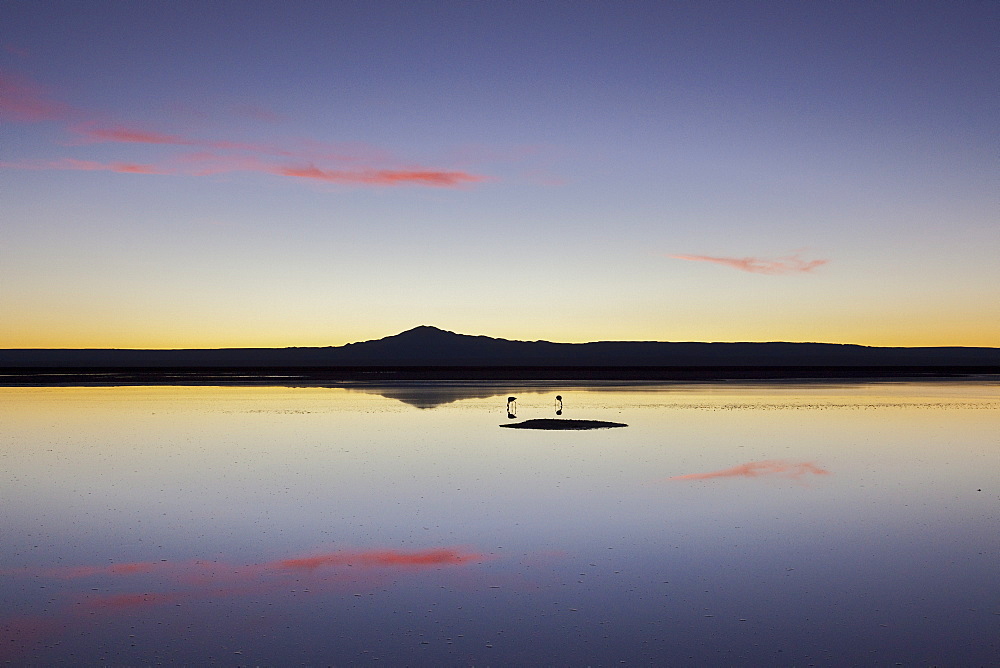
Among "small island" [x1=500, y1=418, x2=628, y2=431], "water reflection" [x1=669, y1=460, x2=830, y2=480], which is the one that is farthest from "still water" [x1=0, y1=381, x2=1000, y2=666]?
"small island" [x1=500, y1=418, x2=628, y2=431]

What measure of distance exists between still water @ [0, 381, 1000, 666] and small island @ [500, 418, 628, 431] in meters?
3.71

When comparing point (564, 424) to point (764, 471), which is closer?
point (764, 471)

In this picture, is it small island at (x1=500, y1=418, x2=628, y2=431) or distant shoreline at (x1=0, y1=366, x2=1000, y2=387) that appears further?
distant shoreline at (x1=0, y1=366, x2=1000, y2=387)

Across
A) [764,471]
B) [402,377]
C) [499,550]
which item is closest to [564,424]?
[764,471]

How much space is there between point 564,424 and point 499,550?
20056mm

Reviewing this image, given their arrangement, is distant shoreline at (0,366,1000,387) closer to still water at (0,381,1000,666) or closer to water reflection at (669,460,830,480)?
still water at (0,381,1000,666)

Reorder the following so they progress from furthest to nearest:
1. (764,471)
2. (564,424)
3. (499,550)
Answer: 1. (564,424)
2. (764,471)
3. (499,550)

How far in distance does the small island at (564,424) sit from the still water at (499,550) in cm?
371

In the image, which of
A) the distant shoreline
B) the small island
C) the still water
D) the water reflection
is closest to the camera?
the still water

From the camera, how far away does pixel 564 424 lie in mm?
33000

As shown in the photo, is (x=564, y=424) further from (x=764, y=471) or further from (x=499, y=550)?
(x=499, y=550)

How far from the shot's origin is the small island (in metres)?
32.1

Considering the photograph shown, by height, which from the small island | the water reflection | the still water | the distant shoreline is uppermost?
the distant shoreline

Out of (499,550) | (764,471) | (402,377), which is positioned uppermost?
(402,377)
